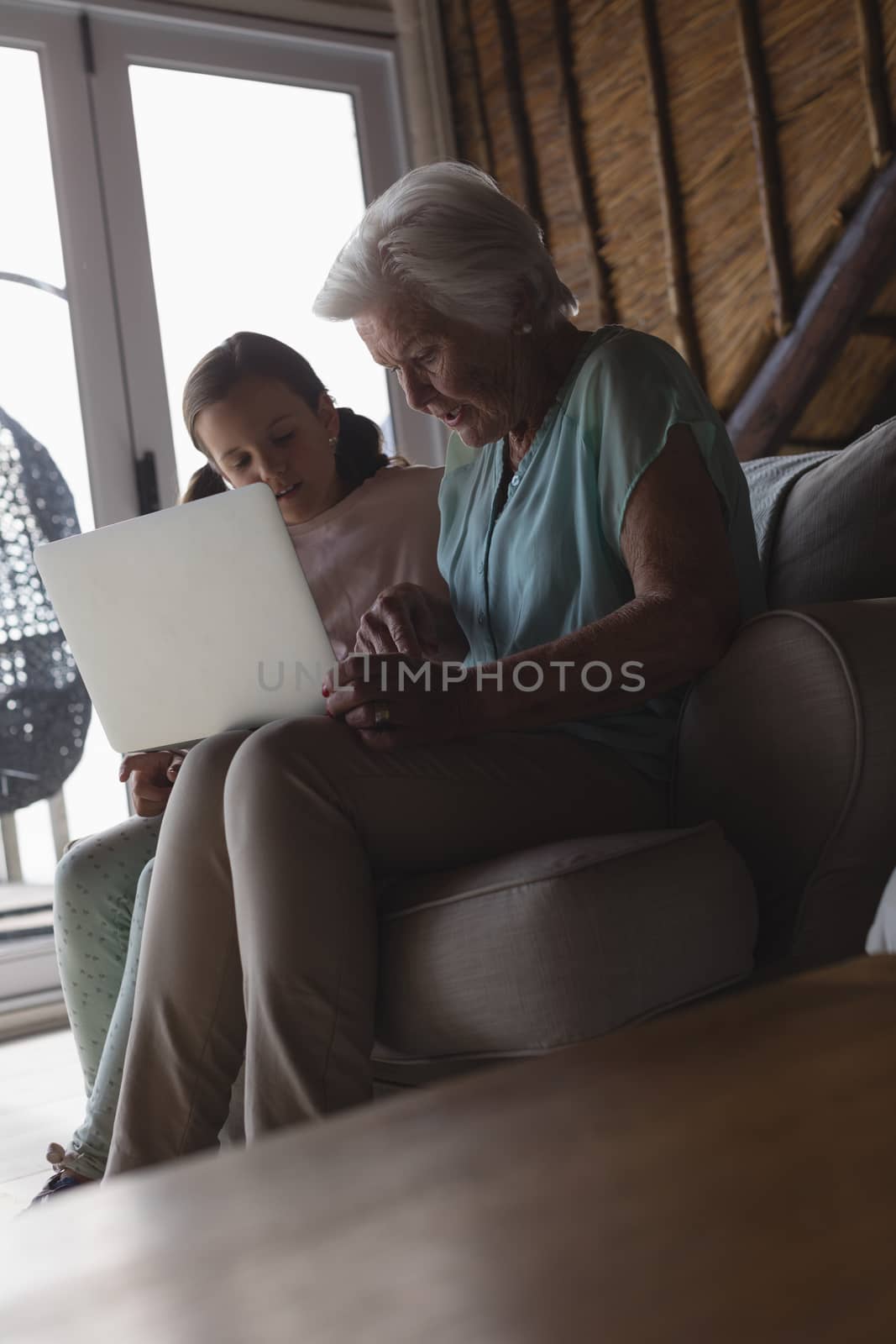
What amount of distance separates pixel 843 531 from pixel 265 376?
3.27 ft

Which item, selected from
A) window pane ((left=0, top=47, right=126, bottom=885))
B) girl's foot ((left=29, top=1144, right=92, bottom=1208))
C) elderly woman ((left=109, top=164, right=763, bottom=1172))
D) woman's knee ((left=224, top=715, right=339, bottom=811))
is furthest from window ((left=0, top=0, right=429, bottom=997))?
woman's knee ((left=224, top=715, right=339, bottom=811))

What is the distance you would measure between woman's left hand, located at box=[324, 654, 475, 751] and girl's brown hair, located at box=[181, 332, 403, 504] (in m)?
0.91

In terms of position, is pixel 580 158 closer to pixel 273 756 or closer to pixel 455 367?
pixel 455 367

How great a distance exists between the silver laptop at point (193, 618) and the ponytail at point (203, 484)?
67cm

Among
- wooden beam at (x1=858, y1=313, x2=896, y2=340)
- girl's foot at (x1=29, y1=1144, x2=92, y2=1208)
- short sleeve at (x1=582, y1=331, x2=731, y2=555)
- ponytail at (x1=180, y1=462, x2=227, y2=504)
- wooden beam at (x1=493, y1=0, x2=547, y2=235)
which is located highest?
wooden beam at (x1=493, y1=0, x2=547, y2=235)

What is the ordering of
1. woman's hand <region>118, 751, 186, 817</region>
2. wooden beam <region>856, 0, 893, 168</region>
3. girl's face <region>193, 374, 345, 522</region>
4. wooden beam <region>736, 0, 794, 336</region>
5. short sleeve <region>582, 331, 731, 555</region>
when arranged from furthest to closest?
wooden beam <region>736, 0, 794, 336</region> < wooden beam <region>856, 0, 893, 168</region> < girl's face <region>193, 374, 345, 522</region> < woman's hand <region>118, 751, 186, 817</region> < short sleeve <region>582, 331, 731, 555</region>

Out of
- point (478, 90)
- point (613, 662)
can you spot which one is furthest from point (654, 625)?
point (478, 90)

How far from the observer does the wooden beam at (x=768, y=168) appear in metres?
3.15

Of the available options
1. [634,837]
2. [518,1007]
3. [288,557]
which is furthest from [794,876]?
[288,557]

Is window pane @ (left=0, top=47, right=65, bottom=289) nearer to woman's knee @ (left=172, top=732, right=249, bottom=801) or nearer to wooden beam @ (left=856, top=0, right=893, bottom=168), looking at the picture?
wooden beam @ (left=856, top=0, right=893, bottom=168)

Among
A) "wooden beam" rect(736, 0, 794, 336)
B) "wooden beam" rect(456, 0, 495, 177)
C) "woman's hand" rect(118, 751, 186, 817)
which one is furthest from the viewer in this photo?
"wooden beam" rect(456, 0, 495, 177)

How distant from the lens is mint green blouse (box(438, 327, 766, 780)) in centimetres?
Answer: 135

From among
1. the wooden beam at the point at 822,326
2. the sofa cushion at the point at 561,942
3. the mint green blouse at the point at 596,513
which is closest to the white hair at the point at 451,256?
the mint green blouse at the point at 596,513

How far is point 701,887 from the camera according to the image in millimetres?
1120
